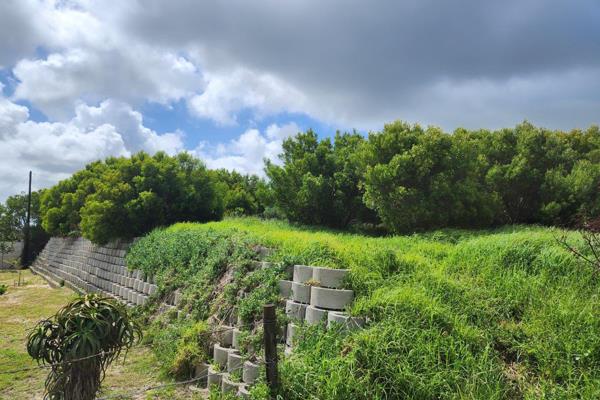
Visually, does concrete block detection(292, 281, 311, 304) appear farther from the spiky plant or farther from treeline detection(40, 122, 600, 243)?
treeline detection(40, 122, 600, 243)

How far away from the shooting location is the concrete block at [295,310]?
477 centimetres

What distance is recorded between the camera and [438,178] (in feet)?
35.0

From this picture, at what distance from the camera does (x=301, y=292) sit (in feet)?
16.0

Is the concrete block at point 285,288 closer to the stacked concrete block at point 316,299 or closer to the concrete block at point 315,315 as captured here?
the stacked concrete block at point 316,299

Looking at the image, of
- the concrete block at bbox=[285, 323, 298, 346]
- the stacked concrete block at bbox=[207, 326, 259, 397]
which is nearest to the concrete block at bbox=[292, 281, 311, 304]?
the concrete block at bbox=[285, 323, 298, 346]

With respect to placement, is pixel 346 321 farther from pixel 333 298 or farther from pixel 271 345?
pixel 271 345

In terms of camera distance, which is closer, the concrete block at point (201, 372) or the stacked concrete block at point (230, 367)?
the stacked concrete block at point (230, 367)

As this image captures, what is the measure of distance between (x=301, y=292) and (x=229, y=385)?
124 cm

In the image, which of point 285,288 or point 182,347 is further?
point 182,347

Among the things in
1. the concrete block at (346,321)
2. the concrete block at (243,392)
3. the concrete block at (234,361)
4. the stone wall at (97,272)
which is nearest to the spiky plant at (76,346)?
the concrete block at (243,392)

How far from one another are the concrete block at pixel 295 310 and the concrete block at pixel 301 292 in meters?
0.06

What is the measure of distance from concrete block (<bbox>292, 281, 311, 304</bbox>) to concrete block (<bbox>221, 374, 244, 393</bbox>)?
3.46ft

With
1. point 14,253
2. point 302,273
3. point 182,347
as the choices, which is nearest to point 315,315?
point 302,273

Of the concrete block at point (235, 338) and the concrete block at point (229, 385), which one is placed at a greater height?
the concrete block at point (235, 338)
